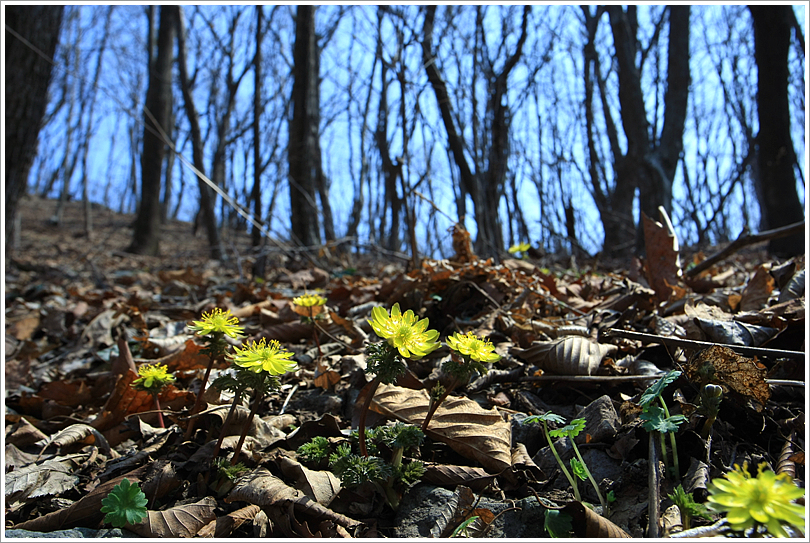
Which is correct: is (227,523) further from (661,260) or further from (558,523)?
(661,260)

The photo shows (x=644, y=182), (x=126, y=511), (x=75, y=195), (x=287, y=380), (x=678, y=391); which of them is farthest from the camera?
(x=75, y=195)

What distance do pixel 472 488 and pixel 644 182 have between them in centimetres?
558

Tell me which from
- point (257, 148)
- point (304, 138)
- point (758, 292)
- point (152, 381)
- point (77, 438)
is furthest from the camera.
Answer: point (257, 148)

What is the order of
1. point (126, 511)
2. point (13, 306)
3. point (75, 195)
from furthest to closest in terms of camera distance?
point (75, 195), point (13, 306), point (126, 511)

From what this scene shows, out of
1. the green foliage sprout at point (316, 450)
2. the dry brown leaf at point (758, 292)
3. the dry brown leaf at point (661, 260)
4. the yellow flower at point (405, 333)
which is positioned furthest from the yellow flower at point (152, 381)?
the dry brown leaf at point (758, 292)

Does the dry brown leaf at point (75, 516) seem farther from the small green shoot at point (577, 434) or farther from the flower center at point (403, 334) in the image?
the small green shoot at point (577, 434)

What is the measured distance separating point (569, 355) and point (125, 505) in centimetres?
127

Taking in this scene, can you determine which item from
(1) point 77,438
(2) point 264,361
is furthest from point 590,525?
(1) point 77,438

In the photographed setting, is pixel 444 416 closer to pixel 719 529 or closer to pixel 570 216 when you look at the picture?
pixel 719 529

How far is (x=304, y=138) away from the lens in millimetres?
5262

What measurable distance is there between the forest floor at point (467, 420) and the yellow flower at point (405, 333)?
0.15 meters

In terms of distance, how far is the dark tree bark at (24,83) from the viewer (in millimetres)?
3783

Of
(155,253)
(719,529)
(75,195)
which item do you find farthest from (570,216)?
(75,195)

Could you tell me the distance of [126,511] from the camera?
1031mm
